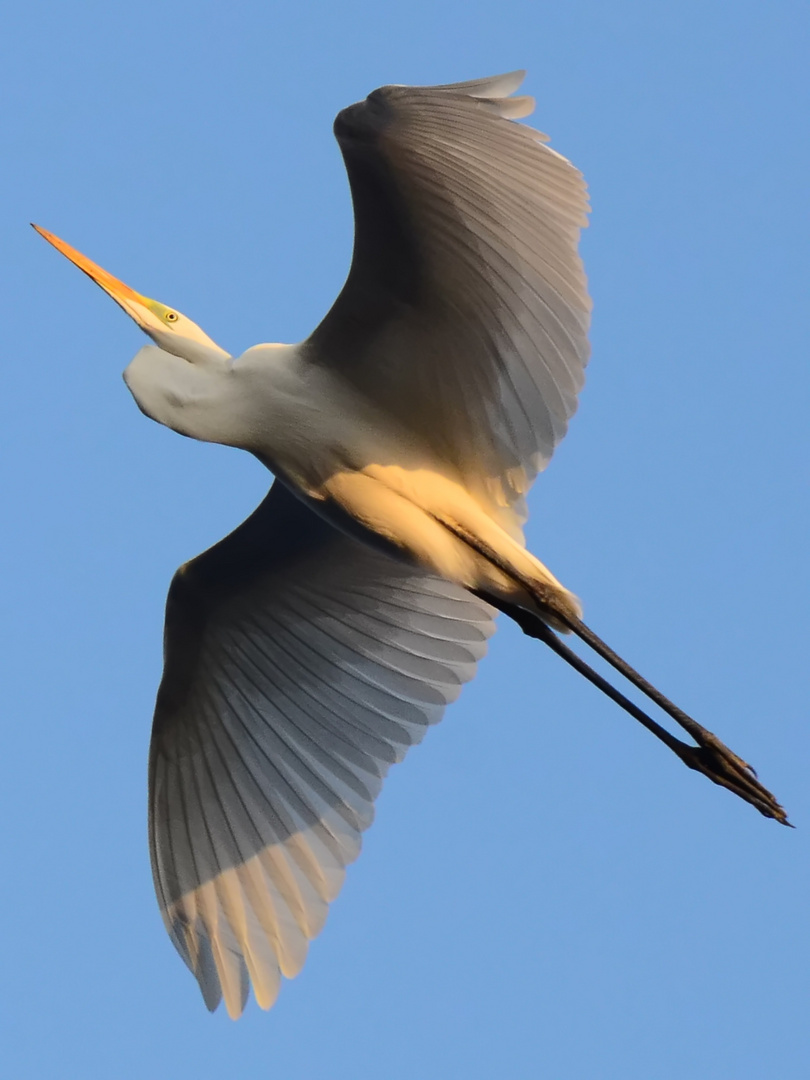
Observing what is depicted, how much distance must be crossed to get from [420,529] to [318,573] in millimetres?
1209

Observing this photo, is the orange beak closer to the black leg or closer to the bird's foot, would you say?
the black leg

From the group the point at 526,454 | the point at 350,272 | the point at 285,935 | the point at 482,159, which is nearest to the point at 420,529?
the point at 526,454

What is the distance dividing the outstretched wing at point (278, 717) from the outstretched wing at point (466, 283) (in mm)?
1038

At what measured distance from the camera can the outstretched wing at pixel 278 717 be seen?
27.9 feet

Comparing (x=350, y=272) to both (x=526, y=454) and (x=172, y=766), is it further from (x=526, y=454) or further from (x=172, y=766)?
(x=172, y=766)

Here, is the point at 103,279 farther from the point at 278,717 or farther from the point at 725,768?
the point at 725,768

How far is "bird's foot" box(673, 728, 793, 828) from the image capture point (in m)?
7.89

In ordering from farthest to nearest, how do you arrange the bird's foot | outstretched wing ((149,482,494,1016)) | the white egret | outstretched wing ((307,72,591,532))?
1. outstretched wing ((149,482,494,1016))
2. the bird's foot
3. the white egret
4. outstretched wing ((307,72,591,532))

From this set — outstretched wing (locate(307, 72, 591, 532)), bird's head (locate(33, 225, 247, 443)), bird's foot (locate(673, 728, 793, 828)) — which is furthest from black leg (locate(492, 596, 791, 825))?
bird's head (locate(33, 225, 247, 443))

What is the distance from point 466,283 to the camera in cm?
722

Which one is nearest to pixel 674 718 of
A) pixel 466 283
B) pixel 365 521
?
pixel 365 521

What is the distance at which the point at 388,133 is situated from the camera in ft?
21.9

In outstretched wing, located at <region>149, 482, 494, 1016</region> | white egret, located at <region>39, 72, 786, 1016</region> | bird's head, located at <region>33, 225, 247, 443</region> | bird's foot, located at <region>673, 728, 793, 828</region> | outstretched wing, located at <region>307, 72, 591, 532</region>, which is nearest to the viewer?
outstretched wing, located at <region>307, 72, 591, 532</region>

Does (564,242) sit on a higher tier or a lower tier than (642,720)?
higher
